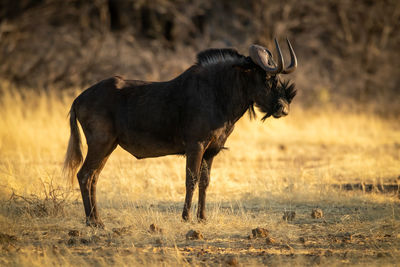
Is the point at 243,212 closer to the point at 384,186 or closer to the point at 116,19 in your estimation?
the point at 384,186

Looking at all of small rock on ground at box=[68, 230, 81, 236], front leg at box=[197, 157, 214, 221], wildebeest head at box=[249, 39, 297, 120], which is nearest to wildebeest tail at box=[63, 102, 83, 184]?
small rock on ground at box=[68, 230, 81, 236]

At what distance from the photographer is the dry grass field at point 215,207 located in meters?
4.77

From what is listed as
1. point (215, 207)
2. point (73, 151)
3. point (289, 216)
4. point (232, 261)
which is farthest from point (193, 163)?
point (232, 261)

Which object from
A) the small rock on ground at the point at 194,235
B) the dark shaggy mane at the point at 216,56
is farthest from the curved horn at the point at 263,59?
the small rock on ground at the point at 194,235

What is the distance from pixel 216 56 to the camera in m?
6.35

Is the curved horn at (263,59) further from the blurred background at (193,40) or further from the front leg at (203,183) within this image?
the blurred background at (193,40)

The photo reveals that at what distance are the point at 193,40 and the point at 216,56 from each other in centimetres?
1314

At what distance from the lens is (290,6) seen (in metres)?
19.5

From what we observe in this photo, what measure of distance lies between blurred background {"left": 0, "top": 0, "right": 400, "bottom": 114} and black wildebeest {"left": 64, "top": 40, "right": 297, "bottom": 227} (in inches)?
385

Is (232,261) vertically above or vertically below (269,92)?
below

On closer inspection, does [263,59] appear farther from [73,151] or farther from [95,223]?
[95,223]

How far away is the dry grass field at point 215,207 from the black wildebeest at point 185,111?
1.72 ft

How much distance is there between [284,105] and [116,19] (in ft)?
50.8

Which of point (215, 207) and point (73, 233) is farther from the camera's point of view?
point (215, 207)
